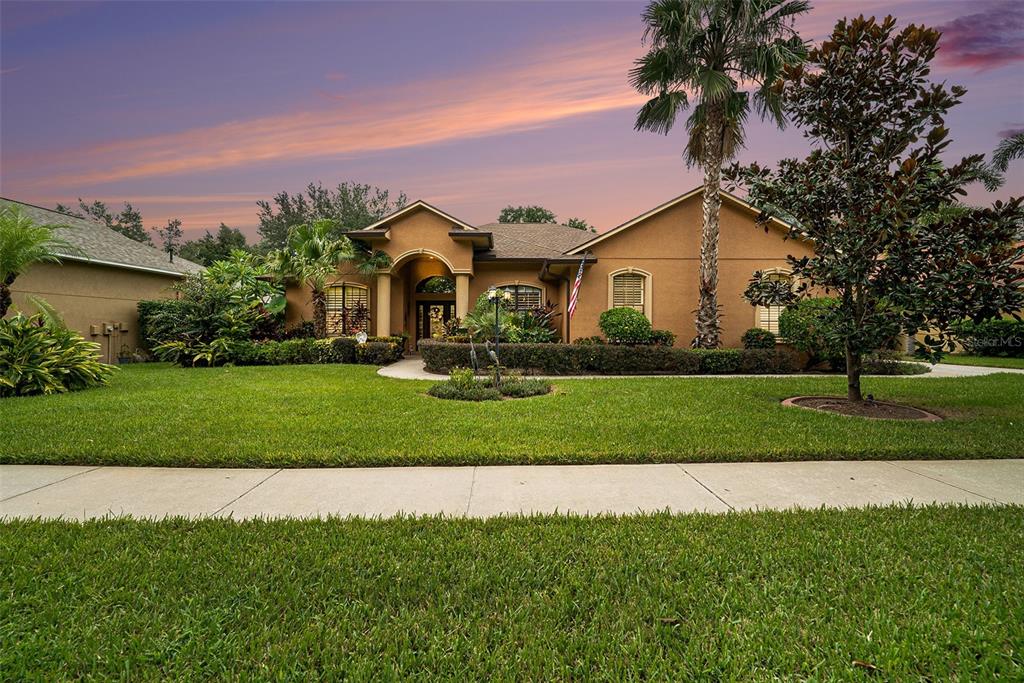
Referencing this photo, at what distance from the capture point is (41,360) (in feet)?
29.5

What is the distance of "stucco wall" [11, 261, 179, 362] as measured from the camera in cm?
1370

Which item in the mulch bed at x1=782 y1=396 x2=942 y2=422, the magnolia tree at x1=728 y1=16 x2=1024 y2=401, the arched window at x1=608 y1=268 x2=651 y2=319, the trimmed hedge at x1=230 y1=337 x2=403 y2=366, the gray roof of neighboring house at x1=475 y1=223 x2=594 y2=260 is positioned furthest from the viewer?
the gray roof of neighboring house at x1=475 y1=223 x2=594 y2=260

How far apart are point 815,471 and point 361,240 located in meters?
15.7

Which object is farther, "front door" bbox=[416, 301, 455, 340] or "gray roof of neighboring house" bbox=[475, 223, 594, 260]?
"front door" bbox=[416, 301, 455, 340]

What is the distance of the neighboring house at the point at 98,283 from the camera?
13.9 m

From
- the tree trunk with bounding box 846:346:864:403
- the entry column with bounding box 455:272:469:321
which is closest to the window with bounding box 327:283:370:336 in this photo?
the entry column with bounding box 455:272:469:321

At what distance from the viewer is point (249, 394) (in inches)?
344

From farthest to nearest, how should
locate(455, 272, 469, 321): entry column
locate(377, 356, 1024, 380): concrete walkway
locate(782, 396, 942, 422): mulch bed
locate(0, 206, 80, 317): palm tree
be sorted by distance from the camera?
locate(455, 272, 469, 321): entry column, locate(377, 356, 1024, 380): concrete walkway, locate(0, 206, 80, 317): palm tree, locate(782, 396, 942, 422): mulch bed

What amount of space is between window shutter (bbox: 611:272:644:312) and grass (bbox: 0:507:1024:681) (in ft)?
41.9

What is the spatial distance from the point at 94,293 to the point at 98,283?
15.1 inches

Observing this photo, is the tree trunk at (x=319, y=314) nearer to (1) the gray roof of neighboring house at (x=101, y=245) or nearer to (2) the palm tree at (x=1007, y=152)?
(1) the gray roof of neighboring house at (x=101, y=245)

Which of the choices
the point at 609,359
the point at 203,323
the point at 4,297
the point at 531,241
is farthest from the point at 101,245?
the point at 609,359

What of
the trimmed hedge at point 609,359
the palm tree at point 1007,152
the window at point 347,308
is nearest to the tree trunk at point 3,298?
the trimmed hedge at point 609,359

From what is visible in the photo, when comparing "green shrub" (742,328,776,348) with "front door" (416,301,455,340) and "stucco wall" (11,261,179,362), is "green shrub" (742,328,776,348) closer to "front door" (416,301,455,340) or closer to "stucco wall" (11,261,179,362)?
"front door" (416,301,455,340)
